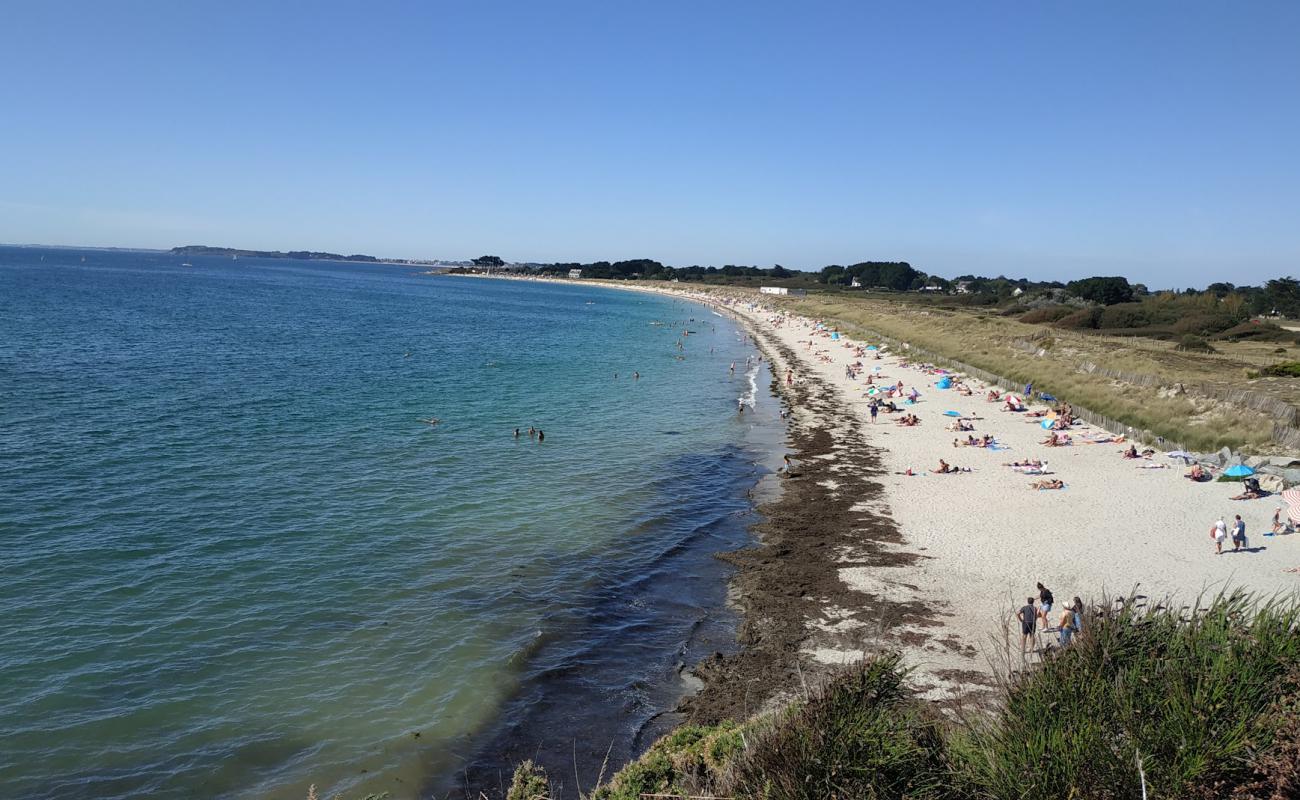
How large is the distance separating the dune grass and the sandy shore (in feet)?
→ 6.20

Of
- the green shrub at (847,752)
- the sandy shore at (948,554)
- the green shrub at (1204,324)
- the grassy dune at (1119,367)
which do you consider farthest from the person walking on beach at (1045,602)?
the green shrub at (1204,324)

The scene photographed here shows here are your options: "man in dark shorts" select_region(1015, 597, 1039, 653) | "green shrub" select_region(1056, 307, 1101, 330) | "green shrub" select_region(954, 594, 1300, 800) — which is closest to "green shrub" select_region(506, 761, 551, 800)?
"green shrub" select_region(954, 594, 1300, 800)

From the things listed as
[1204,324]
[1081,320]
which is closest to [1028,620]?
[1204,324]

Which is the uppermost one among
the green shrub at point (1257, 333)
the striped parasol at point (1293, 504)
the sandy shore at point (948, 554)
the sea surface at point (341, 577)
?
the green shrub at point (1257, 333)

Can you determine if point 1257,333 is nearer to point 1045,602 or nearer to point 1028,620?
point 1045,602

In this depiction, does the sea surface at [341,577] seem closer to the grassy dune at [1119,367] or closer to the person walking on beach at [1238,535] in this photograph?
the person walking on beach at [1238,535]

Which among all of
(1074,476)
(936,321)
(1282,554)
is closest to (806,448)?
(1074,476)

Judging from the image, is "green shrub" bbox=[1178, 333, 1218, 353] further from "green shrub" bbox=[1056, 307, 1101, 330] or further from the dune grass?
the dune grass

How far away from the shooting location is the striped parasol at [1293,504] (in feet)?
64.9

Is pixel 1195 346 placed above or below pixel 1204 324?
below

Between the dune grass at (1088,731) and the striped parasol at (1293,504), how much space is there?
16.3m

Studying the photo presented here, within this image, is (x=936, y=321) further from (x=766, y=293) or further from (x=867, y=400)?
(x=766, y=293)

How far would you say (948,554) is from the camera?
65.9 ft

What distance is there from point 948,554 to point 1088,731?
47.8 ft
